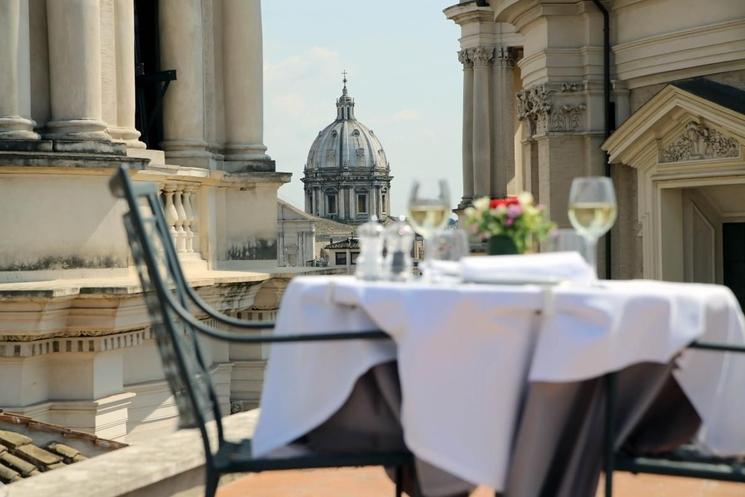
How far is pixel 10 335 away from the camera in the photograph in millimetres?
12672

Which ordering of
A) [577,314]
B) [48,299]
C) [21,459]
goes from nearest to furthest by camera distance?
1. [577,314]
2. [21,459]
3. [48,299]

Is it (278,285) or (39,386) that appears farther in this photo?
(278,285)

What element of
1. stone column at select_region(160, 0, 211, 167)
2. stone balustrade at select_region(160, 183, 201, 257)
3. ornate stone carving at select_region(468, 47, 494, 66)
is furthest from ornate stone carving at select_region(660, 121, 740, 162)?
ornate stone carving at select_region(468, 47, 494, 66)

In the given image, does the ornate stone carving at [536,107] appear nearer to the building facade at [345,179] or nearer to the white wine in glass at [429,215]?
the white wine in glass at [429,215]

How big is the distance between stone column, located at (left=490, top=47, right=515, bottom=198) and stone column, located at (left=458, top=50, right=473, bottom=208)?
0.65 m

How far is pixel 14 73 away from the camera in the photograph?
13.6 m

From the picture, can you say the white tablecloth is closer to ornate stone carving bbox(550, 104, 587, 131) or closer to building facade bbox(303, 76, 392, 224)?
ornate stone carving bbox(550, 104, 587, 131)

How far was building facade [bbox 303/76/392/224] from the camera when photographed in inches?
7269

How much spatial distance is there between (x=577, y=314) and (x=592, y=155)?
16506mm

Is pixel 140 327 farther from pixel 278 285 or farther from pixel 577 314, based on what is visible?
pixel 577 314

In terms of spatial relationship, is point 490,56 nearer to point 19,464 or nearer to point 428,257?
point 19,464

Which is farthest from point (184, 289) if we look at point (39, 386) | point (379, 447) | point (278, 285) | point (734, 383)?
point (278, 285)

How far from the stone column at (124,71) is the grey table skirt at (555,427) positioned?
10.6 meters

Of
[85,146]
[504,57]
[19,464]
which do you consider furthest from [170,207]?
[504,57]
